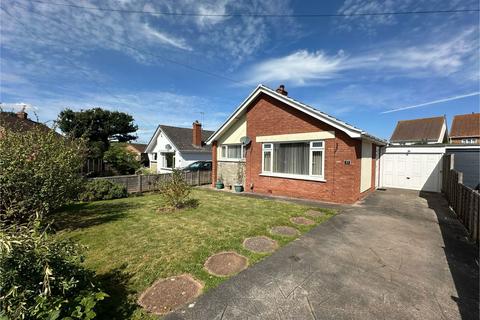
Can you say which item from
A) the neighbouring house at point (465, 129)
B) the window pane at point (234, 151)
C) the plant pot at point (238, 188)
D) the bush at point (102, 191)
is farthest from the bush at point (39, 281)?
the neighbouring house at point (465, 129)

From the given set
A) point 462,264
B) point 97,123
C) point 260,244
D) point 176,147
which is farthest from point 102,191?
point 97,123

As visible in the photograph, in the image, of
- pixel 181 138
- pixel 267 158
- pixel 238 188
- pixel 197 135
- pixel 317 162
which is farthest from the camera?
pixel 181 138

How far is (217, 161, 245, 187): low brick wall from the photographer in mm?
13984

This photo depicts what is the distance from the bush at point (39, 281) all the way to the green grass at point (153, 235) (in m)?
0.54

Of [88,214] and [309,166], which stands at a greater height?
[309,166]

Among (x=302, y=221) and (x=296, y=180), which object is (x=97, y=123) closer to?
(x=296, y=180)

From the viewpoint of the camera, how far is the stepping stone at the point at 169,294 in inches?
121

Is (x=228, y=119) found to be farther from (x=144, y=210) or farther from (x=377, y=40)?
(x=377, y=40)

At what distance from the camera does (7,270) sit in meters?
2.21

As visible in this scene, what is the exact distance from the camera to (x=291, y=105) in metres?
10.8

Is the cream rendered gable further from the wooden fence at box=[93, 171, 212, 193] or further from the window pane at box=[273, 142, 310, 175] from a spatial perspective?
the wooden fence at box=[93, 171, 212, 193]

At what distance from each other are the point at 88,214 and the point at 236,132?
28.5ft

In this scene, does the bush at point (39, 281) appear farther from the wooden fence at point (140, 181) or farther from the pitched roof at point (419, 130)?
the pitched roof at point (419, 130)

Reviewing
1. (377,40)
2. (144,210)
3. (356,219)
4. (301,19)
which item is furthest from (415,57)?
(144,210)
